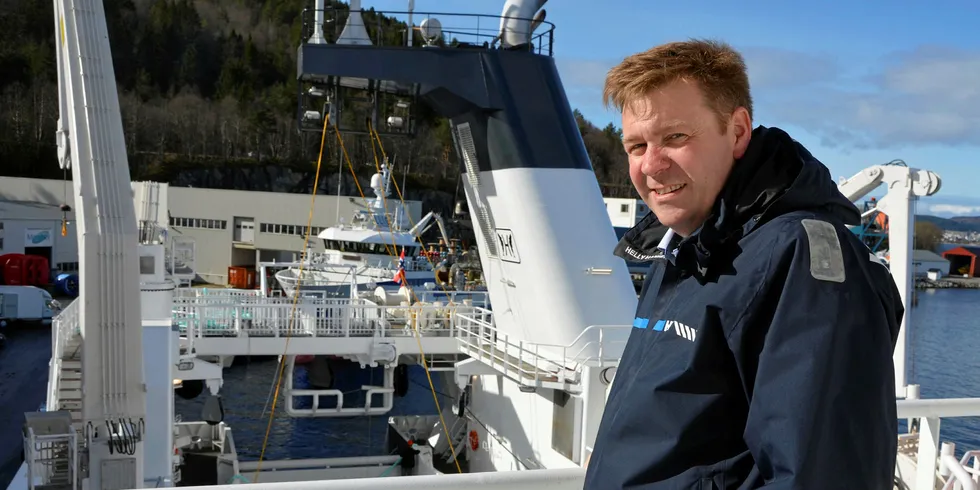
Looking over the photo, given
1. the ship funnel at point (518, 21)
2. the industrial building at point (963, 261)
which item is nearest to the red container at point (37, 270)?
the ship funnel at point (518, 21)

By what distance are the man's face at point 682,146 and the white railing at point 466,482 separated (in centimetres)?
120

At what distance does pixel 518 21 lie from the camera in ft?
36.2

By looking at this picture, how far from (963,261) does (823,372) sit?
113 metres

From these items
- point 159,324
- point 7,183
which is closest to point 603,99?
point 159,324

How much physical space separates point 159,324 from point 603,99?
9.59 meters

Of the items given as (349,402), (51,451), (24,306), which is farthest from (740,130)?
(24,306)

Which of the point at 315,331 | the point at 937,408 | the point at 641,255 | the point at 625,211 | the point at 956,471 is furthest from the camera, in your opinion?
the point at 625,211

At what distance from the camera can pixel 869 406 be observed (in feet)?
4.05

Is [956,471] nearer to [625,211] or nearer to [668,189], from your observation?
[668,189]

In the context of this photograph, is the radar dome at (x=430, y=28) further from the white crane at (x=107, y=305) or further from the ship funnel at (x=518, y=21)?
the white crane at (x=107, y=305)

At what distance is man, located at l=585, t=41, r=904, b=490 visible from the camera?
3.99 ft

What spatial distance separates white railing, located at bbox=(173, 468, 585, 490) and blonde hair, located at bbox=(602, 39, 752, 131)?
53.9 inches

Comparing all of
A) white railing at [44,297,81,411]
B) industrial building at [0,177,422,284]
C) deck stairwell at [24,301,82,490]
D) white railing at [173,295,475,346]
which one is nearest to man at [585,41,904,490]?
deck stairwell at [24,301,82,490]

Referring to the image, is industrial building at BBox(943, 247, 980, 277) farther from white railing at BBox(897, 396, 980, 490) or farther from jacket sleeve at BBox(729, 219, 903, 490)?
jacket sleeve at BBox(729, 219, 903, 490)
